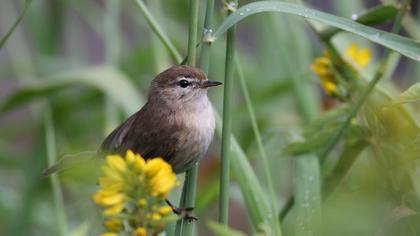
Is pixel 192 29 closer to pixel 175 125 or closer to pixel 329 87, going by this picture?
pixel 175 125

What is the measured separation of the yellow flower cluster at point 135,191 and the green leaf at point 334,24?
64cm

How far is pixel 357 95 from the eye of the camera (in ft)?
8.30

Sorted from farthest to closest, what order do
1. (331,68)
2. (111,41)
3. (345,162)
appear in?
1. (111,41)
2. (331,68)
3. (345,162)

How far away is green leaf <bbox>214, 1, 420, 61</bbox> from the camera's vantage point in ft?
6.69

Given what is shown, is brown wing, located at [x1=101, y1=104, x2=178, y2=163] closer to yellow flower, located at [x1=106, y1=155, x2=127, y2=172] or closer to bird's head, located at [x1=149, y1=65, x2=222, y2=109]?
bird's head, located at [x1=149, y1=65, x2=222, y2=109]

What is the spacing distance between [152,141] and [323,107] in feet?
5.15

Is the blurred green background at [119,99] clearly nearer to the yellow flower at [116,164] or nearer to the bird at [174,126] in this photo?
the bird at [174,126]

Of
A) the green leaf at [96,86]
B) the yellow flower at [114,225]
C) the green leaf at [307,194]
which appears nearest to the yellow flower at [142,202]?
the yellow flower at [114,225]

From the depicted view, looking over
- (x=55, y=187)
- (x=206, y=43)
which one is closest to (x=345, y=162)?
(x=206, y=43)

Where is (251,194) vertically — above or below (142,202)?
below

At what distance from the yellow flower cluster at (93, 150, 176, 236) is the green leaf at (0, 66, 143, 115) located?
1694mm

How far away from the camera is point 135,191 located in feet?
4.76

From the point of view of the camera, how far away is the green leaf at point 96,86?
3.20 m

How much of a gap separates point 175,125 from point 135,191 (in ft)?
3.56
